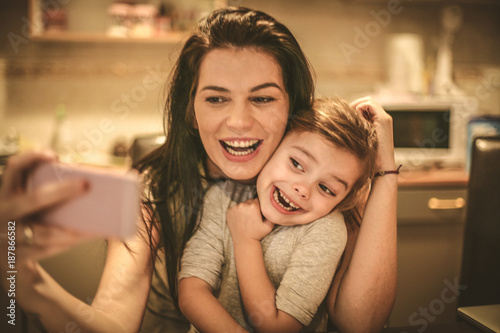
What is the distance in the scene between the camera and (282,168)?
0.89m

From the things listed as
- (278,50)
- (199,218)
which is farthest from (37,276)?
(278,50)

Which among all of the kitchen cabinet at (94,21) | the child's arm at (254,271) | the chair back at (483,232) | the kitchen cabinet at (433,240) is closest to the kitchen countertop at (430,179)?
the kitchen cabinet at (433,240)

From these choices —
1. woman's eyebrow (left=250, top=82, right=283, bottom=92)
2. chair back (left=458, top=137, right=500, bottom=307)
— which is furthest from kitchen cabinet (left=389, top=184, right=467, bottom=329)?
woman's eyebrow (left=250, top=82, right=283, bottom=92)

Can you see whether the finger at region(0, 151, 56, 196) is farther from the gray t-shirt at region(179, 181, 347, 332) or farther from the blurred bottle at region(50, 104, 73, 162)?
the blurred bottle at region(50, 104, 73, 162)

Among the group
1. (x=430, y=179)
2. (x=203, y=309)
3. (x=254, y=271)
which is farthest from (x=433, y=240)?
(x=203, y=309)

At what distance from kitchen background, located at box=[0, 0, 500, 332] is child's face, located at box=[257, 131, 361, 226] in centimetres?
96

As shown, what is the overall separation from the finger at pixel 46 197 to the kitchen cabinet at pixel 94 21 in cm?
170

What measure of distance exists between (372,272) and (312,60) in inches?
74.0

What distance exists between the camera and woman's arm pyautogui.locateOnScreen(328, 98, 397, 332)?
0.85 m

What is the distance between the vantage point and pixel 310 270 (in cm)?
78

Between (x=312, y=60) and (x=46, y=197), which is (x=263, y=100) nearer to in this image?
(x=46, y=197)

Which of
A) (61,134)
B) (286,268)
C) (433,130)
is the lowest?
(286,268)

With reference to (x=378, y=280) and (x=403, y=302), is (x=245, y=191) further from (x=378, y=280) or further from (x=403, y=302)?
(x=403, y=302)

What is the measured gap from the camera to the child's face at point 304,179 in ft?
2.83
